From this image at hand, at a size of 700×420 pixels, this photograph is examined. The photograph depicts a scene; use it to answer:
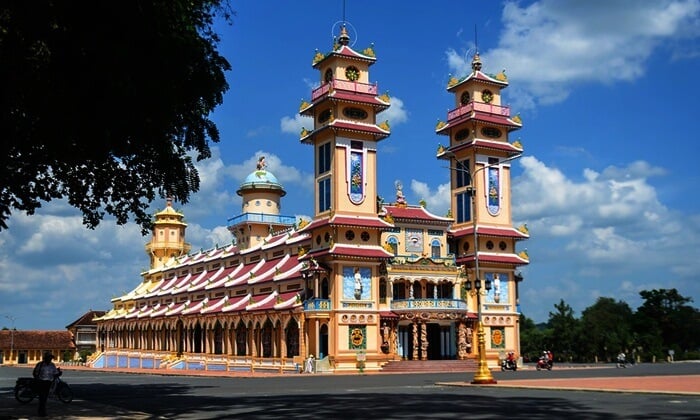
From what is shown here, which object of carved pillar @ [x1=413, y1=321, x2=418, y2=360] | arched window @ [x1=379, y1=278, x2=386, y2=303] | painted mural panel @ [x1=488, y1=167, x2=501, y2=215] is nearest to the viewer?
carved pillar @ [x1=413, y1=321, x2=418, y2=360]

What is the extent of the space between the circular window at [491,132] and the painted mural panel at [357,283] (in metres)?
16.1

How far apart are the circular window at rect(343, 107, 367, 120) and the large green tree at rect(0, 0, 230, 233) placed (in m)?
35.8

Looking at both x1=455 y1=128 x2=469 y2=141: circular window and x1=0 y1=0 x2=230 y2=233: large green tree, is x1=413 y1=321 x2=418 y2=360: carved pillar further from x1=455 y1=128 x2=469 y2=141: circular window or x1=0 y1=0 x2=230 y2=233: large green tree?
x1=0 y1=0 x2=230 y2=233: large green tree

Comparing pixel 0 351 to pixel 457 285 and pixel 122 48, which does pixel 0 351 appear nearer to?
pixel 457 285

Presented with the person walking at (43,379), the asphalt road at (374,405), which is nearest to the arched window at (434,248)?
the asphalt road at (374,405)

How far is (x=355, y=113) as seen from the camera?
59094 mm

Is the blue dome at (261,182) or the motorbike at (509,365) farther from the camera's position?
→ the blue dome at (261,182)

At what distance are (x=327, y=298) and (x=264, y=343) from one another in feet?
30.4

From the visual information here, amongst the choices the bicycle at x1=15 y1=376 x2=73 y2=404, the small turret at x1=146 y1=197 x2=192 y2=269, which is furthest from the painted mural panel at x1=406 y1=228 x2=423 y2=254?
the small turret at x1=146 y1=197 x2=192 y2=269

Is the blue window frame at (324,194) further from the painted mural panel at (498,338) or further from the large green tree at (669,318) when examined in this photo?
the large green tree at (669,318)

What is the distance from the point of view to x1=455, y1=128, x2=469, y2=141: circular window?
65.7 meters

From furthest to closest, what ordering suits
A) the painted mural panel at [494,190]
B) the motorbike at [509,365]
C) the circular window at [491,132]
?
the circular window at [491,132]
the painted mural panel at [494,190]
the motorbike at [509,365]

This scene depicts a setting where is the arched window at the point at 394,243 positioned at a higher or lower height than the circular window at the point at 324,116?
lower

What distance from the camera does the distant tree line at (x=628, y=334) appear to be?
74.8 metres
